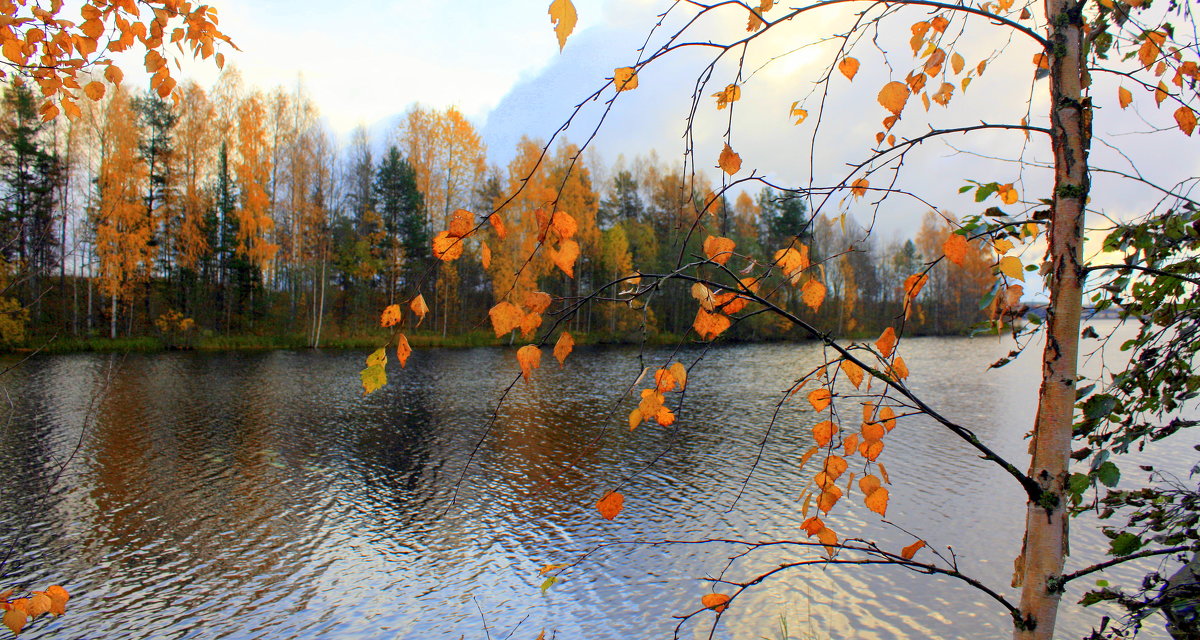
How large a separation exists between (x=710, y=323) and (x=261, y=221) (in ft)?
95.2

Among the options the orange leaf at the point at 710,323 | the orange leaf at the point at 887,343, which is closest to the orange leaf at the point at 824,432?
the orange leaf at the point at 887,343

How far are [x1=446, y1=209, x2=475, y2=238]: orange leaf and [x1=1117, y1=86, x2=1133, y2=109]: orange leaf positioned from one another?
1546mm

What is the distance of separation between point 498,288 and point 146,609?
89.2 ft

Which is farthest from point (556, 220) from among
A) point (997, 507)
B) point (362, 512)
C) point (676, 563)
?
point (997, 507)

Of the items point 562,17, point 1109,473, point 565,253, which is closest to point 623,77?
point 562,17

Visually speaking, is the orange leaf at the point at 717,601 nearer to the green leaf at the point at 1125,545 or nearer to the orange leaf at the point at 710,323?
the orange leaf at the point at 710,323

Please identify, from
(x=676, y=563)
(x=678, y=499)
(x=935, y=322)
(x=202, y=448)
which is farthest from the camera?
(x=935, y=322)

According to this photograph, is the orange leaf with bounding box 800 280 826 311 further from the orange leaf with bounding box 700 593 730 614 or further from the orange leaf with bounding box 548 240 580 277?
the orange leaf with bounding box 700 593 730 614

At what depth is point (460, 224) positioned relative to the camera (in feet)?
4.26

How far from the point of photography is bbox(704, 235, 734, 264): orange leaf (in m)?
1.33

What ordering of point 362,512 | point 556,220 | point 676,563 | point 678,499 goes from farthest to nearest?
point 678,499
point 362,512
point 676,563
point 556,220

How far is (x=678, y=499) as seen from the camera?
801 cm

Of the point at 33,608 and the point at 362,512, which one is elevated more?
the point at 33,608

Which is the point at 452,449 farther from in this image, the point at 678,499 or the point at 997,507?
the point at 997,507
